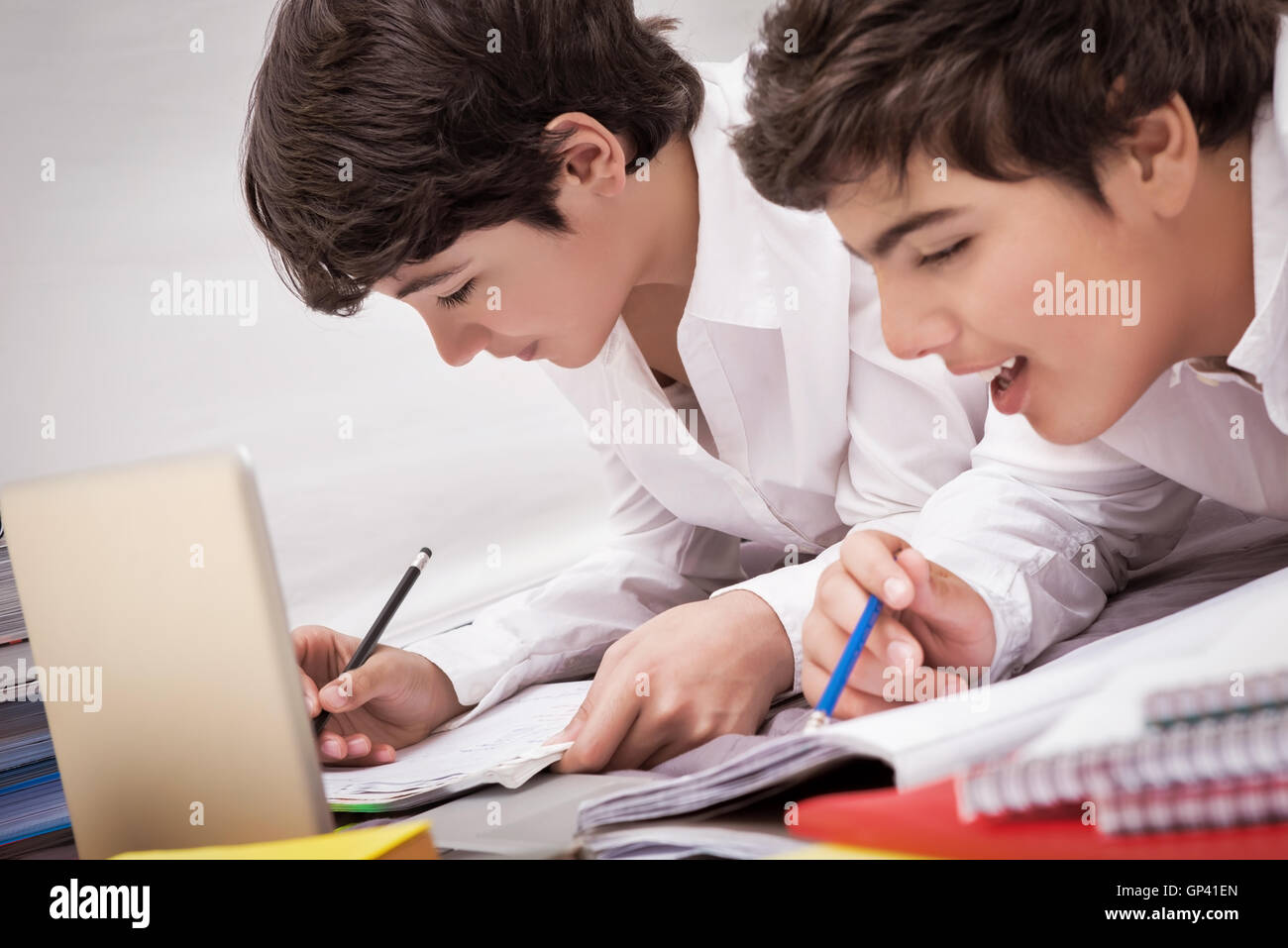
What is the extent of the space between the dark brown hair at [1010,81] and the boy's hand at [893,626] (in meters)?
0.26

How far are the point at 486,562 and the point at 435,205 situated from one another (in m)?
0.94

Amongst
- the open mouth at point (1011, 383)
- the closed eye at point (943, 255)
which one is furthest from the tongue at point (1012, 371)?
the closed eye at point (943, 255)

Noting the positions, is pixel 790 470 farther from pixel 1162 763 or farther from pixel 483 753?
pixel 1162 763

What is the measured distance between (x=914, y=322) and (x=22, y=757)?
732 mm

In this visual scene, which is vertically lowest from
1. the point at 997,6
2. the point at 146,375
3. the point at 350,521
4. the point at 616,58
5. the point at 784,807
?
the point at 784,807

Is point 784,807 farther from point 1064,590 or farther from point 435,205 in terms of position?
point 435,205

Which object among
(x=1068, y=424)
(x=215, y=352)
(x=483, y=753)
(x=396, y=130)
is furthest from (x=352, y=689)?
(x=215, y=352)

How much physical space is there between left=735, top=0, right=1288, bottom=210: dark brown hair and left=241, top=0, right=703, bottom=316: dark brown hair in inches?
14.8

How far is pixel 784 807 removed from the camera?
0.57 m

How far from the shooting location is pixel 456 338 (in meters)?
1.11

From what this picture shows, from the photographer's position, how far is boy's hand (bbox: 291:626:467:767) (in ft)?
3.02

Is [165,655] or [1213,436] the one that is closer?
[165,655]

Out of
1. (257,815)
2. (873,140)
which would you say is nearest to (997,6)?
(873,140)

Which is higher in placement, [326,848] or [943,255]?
[943,255]
